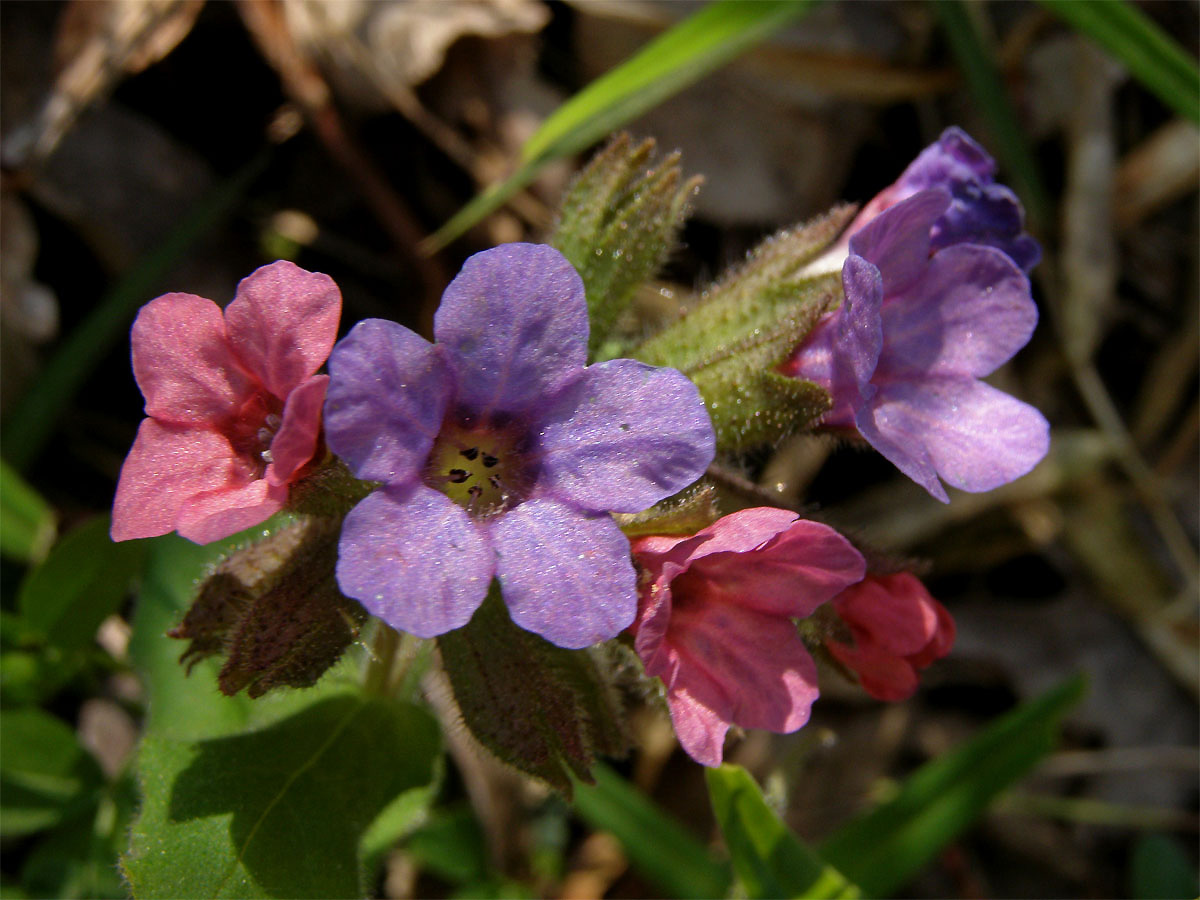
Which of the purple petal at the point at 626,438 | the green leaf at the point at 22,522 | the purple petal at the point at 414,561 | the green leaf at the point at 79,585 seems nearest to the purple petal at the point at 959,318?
the purple petal at the point at 626,438

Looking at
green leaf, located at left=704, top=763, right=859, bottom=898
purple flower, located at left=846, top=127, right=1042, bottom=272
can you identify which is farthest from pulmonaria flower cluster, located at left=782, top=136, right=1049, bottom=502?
green leaf, located at left=704, top=763, right=859, bottom=898

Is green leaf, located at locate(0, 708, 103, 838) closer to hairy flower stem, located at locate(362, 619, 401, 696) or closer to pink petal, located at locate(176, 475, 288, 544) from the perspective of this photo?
hairy flower stem, located at locate(362, 619, 401, 696)

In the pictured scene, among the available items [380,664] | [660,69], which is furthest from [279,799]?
[660,69]

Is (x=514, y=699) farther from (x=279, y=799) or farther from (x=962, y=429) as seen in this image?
(x=962, y=429)

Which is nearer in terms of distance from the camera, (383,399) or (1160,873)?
(383,399)

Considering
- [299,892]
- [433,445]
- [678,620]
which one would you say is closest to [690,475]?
[678,620]

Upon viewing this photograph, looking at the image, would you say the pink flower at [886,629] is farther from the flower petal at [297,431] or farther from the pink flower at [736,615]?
the flower petal at [297,431]
